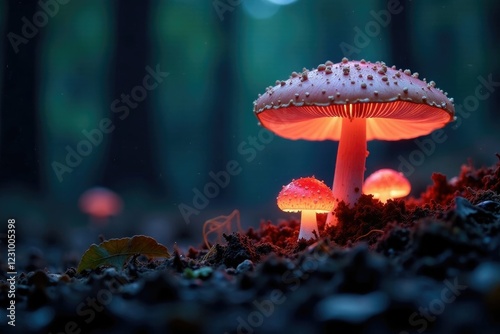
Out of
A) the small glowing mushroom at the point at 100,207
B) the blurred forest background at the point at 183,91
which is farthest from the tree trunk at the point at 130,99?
the small glowing mushroom at the point at 100,207

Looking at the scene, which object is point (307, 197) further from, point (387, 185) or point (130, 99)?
point (130, 99)

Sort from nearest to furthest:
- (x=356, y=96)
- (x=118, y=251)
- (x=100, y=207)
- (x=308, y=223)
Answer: (x=356, y=96) → (x=118, y=251) → (x=308, y=223) → (x=100, y=207)

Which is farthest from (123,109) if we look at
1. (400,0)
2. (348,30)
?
(400,0)

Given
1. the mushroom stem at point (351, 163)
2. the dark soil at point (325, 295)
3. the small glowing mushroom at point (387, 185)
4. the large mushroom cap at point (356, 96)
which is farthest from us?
the small glowing mushroom at point (387, 185)

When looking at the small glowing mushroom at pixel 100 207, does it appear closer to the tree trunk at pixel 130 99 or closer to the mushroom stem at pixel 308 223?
the tree trunk at pixel 130 99

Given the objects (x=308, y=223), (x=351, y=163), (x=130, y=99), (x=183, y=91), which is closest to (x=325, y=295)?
(x=308, y=223)

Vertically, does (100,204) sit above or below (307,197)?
above

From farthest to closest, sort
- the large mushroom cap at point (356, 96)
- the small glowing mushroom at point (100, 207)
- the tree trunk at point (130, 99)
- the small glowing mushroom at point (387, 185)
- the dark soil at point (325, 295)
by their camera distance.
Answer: the tree trunk at point (130, 99) → the small glowing mushroom at point (100, 207) → the small glowing mushroom at point (387, 185) → the large mushroom cap at point (356, 96) → the dark soil at point (325, 295)
